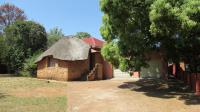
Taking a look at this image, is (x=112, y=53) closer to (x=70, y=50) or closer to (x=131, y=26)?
(x=131, y=26)

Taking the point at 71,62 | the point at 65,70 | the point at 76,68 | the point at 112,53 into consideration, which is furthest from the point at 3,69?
the point at 112,53

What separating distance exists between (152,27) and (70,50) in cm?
1666

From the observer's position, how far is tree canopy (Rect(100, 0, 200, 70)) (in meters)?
15.2

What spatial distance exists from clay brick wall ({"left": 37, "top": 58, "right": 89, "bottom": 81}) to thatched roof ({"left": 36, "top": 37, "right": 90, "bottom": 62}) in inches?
24.1

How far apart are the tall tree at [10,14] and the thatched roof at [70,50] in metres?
22.6

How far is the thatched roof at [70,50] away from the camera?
30812 mm

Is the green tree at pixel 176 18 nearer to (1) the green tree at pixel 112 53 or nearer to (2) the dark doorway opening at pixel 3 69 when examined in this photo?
(1) the green tree at pixel 112 53

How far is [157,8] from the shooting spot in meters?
15.7

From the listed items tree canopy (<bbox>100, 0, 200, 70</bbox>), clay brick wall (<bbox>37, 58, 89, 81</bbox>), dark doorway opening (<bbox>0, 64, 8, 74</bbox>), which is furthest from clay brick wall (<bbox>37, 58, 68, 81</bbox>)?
dark doorway opening (<bbox>0, 64, 8, 74</bbox>)

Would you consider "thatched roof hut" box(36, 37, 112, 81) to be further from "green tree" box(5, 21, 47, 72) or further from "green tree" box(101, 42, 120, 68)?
"green tree" box(101, 42, 120, 68)

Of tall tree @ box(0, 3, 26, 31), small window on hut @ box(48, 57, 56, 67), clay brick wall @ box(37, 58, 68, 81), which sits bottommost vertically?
clay brick wall @ box(37, 58, 68, 81)

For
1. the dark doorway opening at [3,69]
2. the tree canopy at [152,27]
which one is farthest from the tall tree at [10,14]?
the tree canopy at [152,27]

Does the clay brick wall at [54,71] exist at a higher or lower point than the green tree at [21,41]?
lower

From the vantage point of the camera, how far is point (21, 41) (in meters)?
38.6
